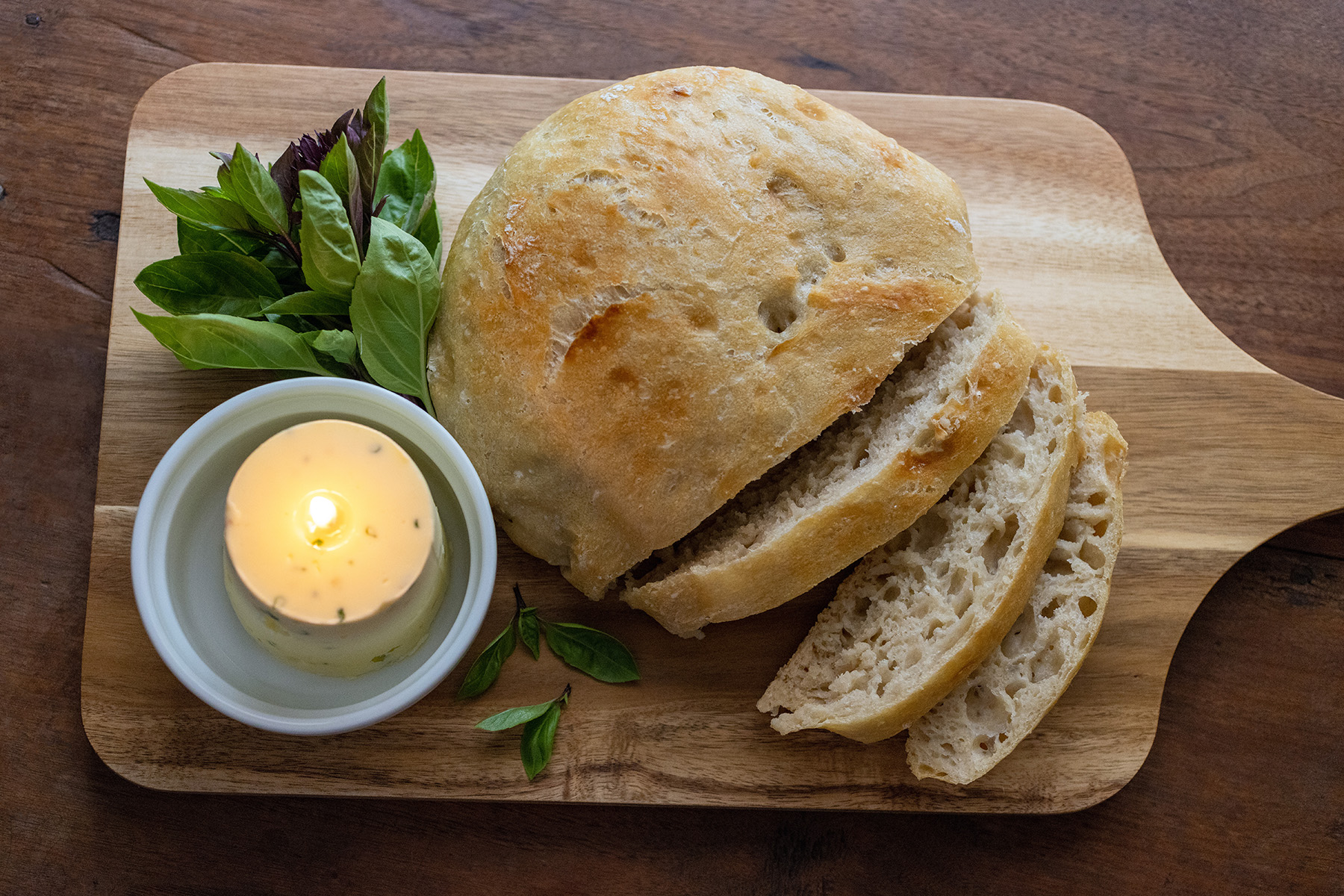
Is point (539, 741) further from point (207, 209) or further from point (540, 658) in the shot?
point (207, 209)

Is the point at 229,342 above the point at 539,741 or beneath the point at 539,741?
above

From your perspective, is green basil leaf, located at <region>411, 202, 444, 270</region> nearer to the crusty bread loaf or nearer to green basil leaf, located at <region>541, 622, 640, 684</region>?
the crusty bread loaf

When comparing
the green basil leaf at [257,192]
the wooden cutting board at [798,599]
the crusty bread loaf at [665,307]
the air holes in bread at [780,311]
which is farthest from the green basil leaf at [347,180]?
the air holes in bread at [780,311]

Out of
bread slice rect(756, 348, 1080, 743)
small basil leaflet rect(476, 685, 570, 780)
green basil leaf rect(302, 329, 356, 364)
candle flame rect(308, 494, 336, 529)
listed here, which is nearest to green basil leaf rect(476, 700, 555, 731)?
small basil leaflet rect(476, 685, 570, 780)

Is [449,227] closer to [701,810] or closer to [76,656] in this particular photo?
[76,656]

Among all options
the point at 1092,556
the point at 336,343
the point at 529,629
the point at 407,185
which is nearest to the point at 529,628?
the point at 529,629

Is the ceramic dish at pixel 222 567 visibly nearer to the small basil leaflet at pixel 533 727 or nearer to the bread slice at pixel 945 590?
the small basil leaflet at pixel 533 727

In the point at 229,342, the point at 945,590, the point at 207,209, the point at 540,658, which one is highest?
the point at 207,209
